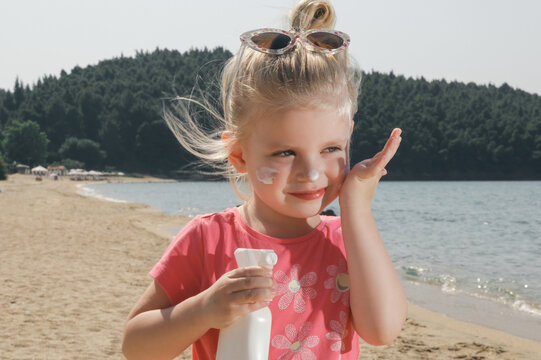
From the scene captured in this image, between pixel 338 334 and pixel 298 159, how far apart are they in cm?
48

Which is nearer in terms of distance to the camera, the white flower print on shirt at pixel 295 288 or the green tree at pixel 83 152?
the white flower print on shirt at pixel 295 288

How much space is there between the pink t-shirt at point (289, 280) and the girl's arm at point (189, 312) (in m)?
0.07

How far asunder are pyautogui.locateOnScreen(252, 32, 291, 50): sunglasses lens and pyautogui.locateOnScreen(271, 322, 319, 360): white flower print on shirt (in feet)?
2.36

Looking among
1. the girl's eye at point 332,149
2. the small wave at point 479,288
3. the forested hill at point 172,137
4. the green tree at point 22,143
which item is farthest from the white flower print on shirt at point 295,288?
the green tree at point 22,143

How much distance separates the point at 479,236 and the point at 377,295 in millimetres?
19028

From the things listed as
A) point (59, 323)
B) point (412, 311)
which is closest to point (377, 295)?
point (59, 323)

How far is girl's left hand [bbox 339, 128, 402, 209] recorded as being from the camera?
1.33 meters

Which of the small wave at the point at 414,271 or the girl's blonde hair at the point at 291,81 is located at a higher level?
the girl's blonde hair at the point at 291,81

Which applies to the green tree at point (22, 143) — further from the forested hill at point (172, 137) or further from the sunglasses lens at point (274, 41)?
the sunglasses lens at point (274, 41)

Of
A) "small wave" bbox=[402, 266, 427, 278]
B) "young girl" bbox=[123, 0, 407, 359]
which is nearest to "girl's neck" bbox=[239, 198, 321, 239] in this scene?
"young girl" bbox=[123, 0, 407, 359]

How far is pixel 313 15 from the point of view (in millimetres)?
1510

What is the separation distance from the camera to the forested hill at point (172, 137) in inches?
3371

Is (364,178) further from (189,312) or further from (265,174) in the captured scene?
(189,312)

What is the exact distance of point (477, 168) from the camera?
291 feet
